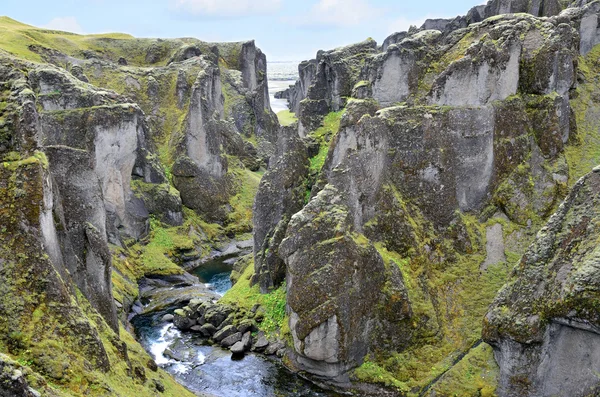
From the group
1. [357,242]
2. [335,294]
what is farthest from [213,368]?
[357,242]

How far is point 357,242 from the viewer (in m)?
28.7

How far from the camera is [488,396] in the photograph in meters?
23.9

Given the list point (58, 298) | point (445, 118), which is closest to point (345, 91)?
point (445, 118)

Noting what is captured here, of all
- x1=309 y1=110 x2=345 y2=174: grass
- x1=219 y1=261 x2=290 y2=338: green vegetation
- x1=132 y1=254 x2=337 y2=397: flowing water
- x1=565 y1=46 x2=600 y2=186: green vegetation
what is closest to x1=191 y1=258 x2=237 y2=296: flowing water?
x1=219 y1=261 x2=290 y2=338: green vegetation

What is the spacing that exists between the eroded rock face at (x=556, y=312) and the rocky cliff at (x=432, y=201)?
6.65 ft

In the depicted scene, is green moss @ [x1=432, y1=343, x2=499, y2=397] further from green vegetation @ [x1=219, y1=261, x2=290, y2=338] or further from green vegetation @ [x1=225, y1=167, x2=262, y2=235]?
green vegetation @ [x1=225, y1=167, x2=262, y2=235]

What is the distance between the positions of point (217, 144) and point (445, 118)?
3316 centimetres

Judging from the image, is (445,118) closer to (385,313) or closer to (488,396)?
(385,313)

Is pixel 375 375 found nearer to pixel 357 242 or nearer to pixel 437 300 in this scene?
pixel 437 300

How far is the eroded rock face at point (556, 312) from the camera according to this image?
2012cm

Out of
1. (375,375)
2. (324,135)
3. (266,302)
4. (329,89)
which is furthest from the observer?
(329,89)

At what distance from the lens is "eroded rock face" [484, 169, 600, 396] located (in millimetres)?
20125

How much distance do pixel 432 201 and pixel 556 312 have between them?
1165cm

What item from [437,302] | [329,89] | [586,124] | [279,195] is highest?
[329,89]
